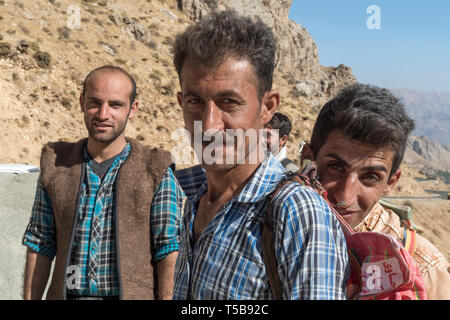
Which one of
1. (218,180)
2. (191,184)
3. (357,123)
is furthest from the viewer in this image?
(191,184)

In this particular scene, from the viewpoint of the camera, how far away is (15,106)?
1627 centimetres

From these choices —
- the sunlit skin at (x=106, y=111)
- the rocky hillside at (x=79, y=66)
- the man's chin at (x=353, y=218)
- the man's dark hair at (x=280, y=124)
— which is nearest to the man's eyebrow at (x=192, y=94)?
the man's chin at (x=353, y=218)

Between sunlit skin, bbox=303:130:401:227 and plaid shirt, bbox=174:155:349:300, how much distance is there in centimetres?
39

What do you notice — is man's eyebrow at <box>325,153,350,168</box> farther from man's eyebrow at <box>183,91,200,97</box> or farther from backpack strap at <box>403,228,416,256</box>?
man's eyebrow at <box>183,91,200,97</box>

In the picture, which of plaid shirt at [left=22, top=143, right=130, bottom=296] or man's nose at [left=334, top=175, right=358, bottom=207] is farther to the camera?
plaid shirt at [left=22, top=143, right=130, bottom=296]

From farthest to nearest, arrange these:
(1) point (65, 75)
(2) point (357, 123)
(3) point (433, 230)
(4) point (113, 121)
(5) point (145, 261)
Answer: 1. (3) point (433, 230)
2. (1) point (65, 75)
3. (4) point (113, 121)
4. (5) point (145, 261)
5. (2) point (357, 123)

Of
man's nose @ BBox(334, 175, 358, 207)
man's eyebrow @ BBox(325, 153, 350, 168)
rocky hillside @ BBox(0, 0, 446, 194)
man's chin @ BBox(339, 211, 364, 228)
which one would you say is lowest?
man's chin @ BBox(339, 211, 364, 228)

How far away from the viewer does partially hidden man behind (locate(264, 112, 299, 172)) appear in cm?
396

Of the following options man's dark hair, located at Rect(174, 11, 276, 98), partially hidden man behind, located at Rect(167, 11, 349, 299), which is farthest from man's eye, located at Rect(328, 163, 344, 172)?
man's dark hair, located at Rect(174, 11, 276, 98)

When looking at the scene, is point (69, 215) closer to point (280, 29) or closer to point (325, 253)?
point (325, 253)

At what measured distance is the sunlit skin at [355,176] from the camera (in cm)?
172

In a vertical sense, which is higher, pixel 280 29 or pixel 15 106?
pixel 280 29
